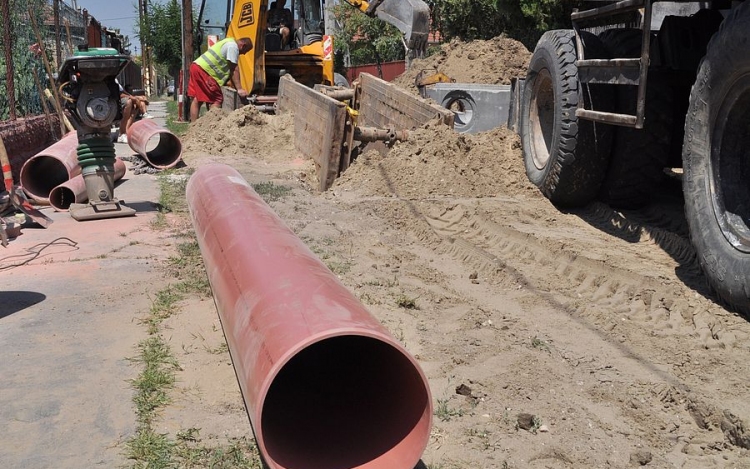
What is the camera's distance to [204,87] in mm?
14938

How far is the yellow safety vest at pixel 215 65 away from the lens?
47.1ft

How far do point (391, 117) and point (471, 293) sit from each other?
5328mm

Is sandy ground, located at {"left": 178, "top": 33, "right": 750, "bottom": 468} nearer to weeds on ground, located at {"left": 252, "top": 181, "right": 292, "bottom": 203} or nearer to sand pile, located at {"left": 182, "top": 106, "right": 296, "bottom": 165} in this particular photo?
weeds on ground, located at {"left": 252, "top": 181, "right": 292, "bottom": 203}

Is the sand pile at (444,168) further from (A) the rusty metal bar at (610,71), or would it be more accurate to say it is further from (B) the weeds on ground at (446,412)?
(B) the weeds on ground at (446,412)

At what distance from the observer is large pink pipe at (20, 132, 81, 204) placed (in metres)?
8.94

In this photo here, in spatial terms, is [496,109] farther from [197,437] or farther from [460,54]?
[197,437]

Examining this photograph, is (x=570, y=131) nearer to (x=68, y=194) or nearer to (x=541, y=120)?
(x=541, y=120)

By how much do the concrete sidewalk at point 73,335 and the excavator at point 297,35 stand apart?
6.63m

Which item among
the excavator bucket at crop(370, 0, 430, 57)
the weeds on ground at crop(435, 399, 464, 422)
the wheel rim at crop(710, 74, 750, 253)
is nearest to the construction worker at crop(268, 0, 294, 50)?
the excavator bucket at crop(370, 0, 430, 57)

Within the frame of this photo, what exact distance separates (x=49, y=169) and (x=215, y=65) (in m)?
5.46

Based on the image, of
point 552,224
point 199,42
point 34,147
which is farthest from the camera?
point 199,42

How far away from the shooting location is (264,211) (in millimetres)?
4781

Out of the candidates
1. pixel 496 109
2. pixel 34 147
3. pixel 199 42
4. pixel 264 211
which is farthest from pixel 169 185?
pixel 199 42

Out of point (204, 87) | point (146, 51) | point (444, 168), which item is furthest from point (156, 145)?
point (146, 51)
